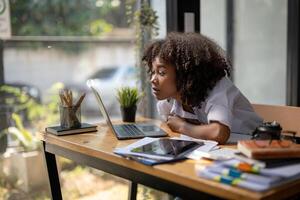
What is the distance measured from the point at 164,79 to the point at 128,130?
28 centimetres

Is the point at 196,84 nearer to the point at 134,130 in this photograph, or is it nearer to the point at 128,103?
the point at 134,130

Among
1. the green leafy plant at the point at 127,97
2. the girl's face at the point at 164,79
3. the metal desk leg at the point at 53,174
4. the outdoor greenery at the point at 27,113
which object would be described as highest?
the girl's face at the point at 164,79

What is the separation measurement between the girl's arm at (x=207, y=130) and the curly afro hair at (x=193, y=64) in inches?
3.9

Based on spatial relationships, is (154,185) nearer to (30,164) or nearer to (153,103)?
(30,164)

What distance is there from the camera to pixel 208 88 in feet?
5.16

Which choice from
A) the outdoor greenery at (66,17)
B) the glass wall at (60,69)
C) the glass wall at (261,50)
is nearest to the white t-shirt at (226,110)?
the glass wall at (60,69)

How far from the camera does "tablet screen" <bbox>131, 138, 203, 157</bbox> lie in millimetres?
1243

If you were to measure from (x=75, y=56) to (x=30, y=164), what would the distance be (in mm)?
740

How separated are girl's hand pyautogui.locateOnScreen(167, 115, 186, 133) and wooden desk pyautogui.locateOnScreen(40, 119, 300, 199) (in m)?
0.03

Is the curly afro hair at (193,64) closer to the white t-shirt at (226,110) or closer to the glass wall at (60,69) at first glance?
the white t-shirt at (226,110)

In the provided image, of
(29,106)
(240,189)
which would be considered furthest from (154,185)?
(29,106)

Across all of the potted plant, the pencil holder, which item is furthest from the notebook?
the potted plant

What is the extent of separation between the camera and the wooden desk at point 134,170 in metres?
0.97

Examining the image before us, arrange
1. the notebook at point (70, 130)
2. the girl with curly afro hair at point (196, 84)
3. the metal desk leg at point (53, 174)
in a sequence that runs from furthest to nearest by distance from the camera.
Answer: the metal desk leg at point (53, 174), the notebook at point (70, 130), the girl with curly afro hair at point (196, 84)
